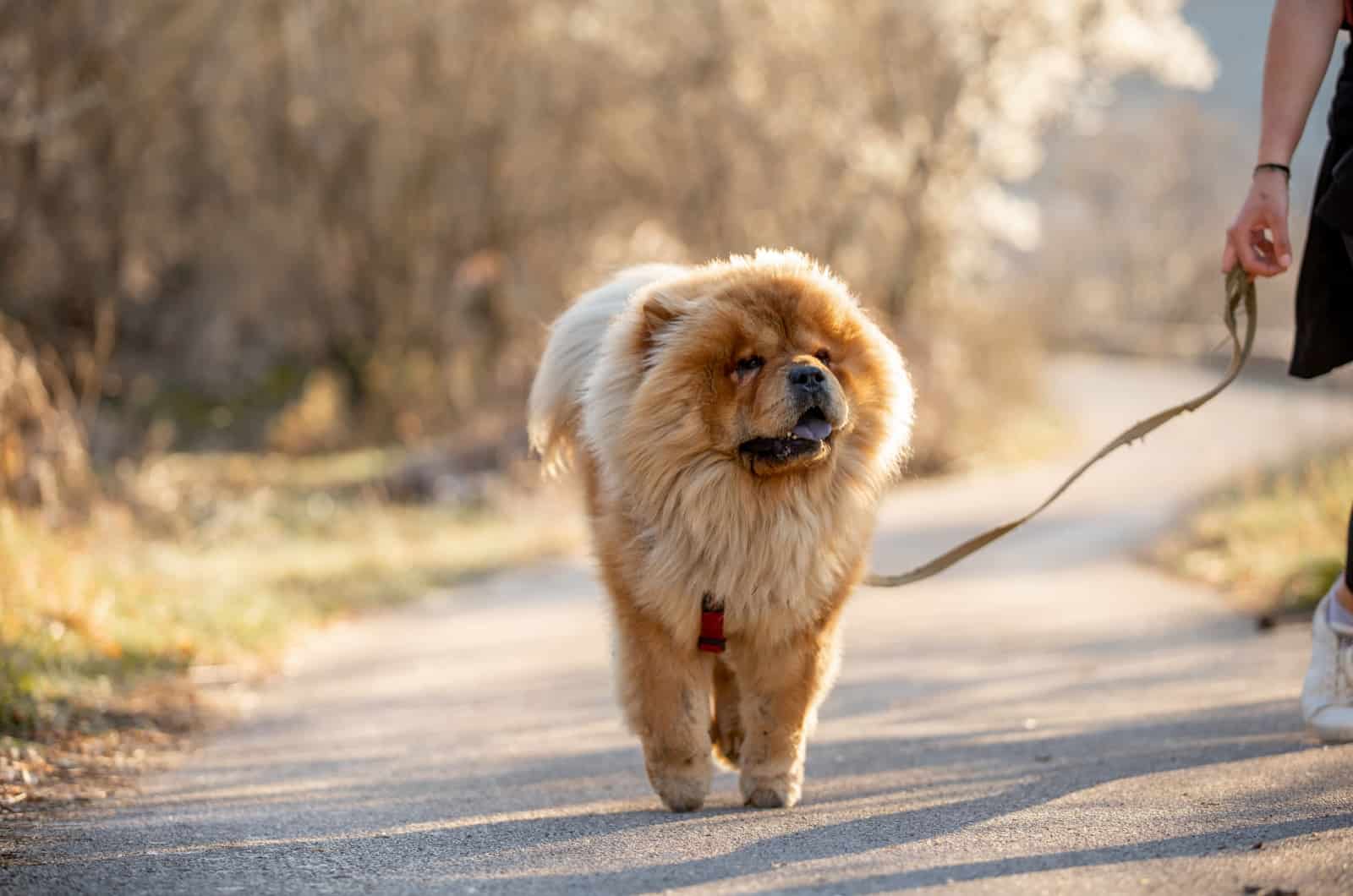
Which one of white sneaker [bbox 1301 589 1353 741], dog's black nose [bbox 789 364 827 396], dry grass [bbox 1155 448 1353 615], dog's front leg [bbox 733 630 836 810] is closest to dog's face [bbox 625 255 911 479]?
dog's black nose [bbox 789 364 827 396]

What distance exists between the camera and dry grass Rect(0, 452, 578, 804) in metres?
4.75

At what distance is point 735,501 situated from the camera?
12.6ft

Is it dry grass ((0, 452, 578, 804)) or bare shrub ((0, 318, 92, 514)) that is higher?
bare shrub ((0, 318, 92, 514))

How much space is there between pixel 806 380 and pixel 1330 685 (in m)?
1.64

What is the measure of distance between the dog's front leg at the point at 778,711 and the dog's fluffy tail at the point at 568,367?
3.65 feet

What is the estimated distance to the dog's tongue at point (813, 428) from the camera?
12.1 feet

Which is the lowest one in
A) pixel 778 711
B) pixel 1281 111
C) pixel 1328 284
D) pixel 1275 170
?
pixel 778 711

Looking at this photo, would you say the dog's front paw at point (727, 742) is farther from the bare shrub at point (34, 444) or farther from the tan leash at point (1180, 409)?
the bare shrub at point (34, 444)

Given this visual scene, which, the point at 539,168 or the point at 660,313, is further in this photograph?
the point at 539,168

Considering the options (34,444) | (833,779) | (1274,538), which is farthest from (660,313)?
(1274,538)

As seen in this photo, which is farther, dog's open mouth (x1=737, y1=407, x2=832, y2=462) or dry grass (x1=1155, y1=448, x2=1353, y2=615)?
dry grass (x1=1155, y1=448, x2=1353, y2=615)

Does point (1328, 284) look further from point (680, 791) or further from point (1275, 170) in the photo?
point (680, 791)

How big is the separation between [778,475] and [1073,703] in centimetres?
189

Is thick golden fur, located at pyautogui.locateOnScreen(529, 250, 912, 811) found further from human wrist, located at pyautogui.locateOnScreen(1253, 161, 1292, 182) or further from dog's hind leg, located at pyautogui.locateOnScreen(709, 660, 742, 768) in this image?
human wrist, located at pyautogui.locateOnScreen(1253, 161, 1292, 182)
